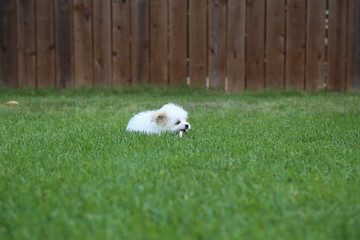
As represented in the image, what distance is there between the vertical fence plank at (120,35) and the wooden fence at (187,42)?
18 millimetres

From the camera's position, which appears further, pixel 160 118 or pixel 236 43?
pixel 236 43

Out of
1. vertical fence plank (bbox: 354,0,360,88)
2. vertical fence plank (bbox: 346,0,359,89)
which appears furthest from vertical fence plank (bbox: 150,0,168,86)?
vertical fence plank (bbox: 354,0,360,88)

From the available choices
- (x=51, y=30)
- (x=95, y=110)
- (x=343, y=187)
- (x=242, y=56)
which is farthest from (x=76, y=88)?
(x=343, y=187)

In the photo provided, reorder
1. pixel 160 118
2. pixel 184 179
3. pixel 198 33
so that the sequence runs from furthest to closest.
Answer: pixel 198 33 < pixel 160 118 < pixel 184 179

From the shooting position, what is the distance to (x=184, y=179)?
10.9 ft

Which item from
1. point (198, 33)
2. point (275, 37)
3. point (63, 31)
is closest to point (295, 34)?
point (275, 37)

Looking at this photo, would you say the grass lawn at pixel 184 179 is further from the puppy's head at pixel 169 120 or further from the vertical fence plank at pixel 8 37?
the vertical fence plank at pixel 8 37

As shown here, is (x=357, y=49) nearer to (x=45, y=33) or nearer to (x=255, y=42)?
(x=255, y=42)

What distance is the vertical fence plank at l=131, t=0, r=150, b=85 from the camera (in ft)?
31.1

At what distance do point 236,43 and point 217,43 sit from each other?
34 cm

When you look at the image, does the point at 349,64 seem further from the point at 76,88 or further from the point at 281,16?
the point at 76,88

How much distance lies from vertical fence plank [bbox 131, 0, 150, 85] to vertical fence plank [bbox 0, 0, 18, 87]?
210cm

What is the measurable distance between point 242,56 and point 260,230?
7.25 meters

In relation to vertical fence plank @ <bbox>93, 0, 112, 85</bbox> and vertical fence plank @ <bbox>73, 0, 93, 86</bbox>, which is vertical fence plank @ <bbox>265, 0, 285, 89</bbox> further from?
vertical fence plank @ <bbox>73, 0, 93, 86</bbox>
